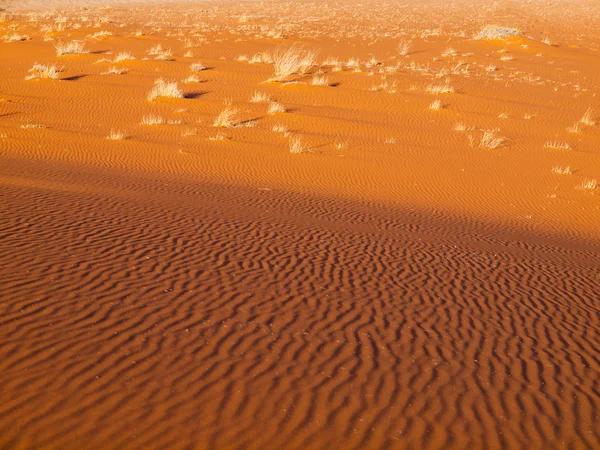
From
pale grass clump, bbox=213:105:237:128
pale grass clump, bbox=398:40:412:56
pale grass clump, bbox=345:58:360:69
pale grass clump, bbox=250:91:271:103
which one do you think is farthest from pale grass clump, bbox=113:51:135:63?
pale grass clump, bbox=398:40:412:56

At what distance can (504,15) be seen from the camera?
64.2m

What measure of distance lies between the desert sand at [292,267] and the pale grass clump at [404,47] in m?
10.0

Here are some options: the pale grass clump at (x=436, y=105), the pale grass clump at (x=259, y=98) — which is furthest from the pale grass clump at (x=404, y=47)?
the pale grass clump at (x=259, y=98)

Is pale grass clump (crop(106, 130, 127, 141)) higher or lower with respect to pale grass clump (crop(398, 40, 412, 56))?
lower

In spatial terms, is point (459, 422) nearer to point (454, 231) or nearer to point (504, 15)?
point (454, 231)

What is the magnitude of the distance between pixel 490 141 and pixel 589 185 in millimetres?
4157

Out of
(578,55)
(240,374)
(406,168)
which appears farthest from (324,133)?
(578,55)

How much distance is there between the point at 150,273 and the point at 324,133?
13007mm

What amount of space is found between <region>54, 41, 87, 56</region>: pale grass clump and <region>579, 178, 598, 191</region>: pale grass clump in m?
23.3

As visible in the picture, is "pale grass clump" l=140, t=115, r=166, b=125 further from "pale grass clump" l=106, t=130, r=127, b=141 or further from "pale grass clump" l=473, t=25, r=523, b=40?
"pale grass clump" l=473, t=25, r=523, b=40

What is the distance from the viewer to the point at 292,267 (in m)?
7.48

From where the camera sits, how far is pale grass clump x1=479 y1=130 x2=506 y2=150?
731 inches

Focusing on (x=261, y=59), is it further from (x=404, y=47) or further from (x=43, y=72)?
(x=43, y=72)

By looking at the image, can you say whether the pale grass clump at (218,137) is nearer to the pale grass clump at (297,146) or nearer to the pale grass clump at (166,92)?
the pale grass clump at (297,146)
